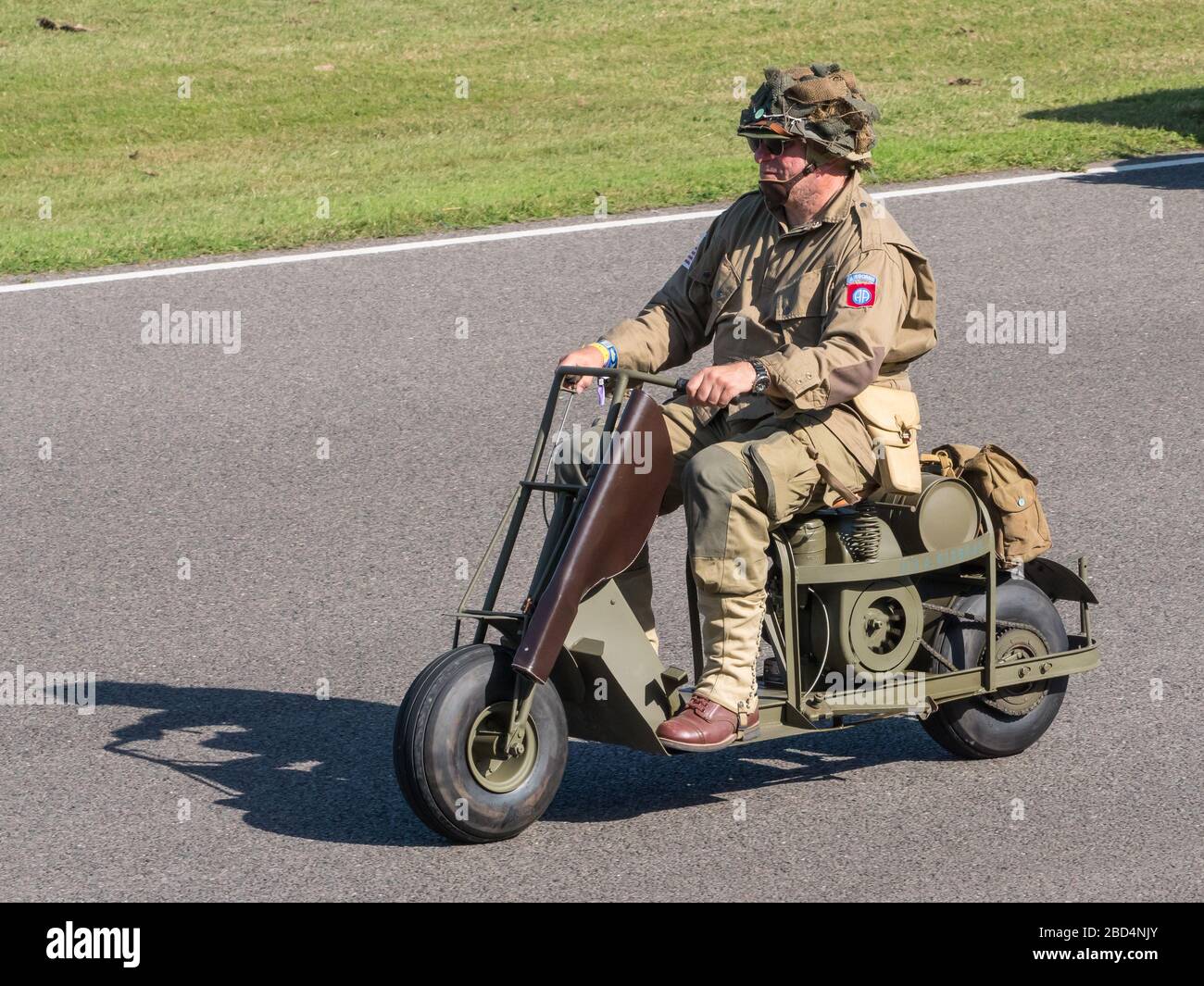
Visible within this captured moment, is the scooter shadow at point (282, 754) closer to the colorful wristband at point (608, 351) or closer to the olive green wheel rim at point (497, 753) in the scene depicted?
the olive green wheel rim at point (497, 753)

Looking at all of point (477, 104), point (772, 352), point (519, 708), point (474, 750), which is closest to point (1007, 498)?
point (772, 352)

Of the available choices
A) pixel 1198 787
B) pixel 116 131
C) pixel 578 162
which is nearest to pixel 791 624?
pixel 1198 787

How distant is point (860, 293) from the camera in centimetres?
500

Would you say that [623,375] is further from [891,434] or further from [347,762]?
[347,762]

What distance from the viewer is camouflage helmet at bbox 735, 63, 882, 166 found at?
5062 mm

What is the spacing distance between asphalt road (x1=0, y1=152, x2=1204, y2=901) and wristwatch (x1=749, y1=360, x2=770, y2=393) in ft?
3.93

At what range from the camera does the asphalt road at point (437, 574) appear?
4.92 metres

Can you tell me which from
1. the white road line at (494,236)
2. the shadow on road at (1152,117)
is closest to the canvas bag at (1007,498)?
the white road line at (494,236)

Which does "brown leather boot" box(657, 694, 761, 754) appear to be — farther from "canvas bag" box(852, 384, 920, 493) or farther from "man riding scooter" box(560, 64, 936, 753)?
"canvas bag" box(852, 384, 920, 493)

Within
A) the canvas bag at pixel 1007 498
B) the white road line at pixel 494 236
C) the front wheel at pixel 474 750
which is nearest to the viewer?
the front wheel at pixel 474 750

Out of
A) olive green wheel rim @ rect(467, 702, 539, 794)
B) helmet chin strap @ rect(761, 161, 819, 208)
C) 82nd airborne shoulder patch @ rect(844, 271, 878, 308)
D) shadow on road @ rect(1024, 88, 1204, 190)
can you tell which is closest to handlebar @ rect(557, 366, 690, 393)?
82nd airborne shoulder patch @ rect(844, 271, 878, 308)

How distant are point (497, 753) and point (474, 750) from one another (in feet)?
0.20

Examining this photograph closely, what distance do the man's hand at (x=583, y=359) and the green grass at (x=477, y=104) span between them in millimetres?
6400

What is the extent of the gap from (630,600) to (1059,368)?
14.9ft
